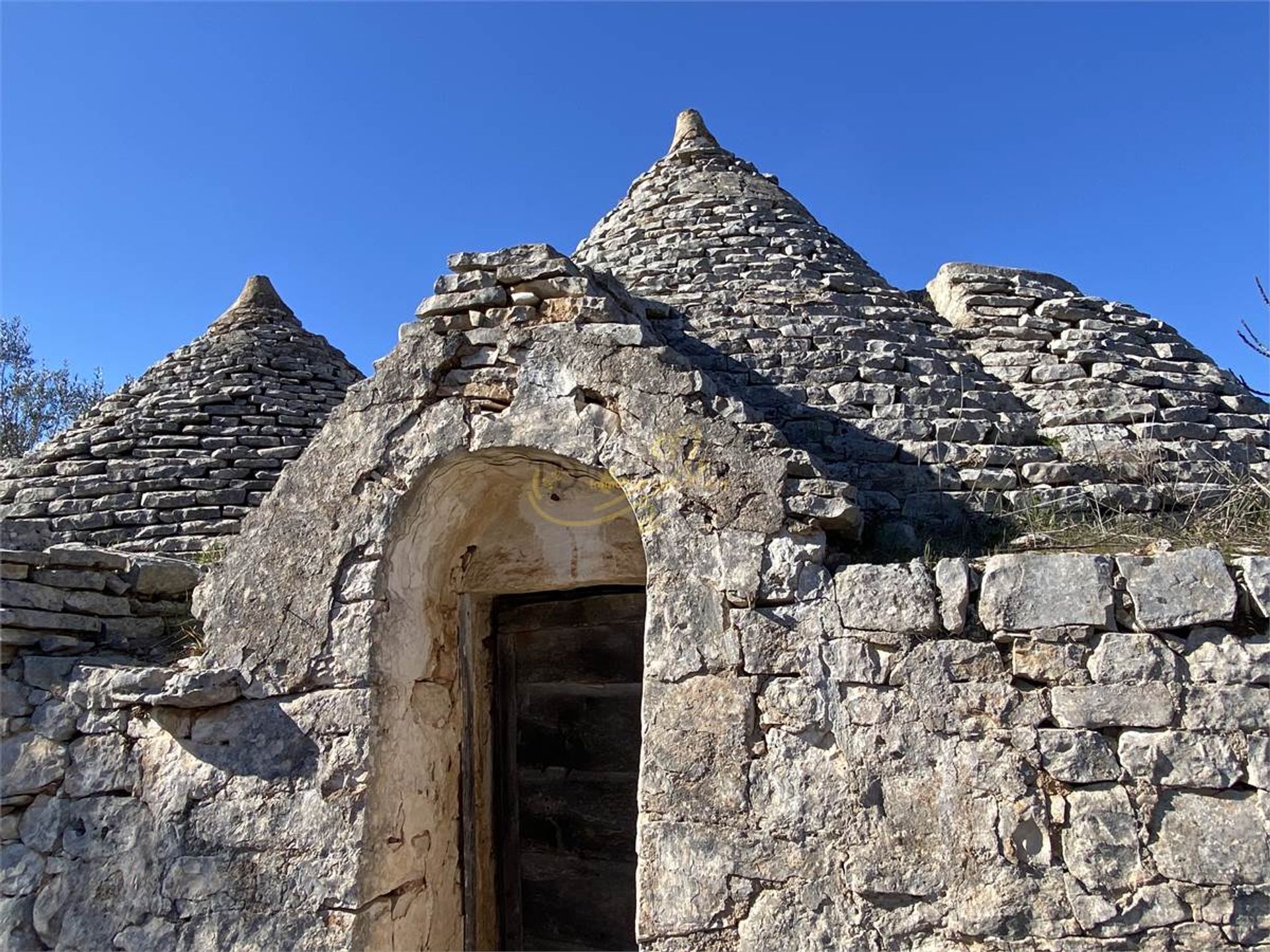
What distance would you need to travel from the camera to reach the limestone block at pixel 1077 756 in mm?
2824

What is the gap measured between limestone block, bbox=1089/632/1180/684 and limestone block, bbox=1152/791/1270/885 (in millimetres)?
352

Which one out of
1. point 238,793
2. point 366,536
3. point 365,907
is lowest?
point 365,907

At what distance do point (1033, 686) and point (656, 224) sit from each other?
14.1 ft

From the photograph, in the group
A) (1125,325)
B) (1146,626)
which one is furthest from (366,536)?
(1125,325)

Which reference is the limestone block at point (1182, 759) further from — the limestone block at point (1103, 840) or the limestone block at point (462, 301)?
the limestone block at point (462, 301)

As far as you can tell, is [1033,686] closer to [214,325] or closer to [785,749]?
[785,749]

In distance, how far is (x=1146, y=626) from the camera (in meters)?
2.88

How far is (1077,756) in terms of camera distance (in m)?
2.84

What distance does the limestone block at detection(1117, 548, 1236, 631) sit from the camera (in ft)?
9.39

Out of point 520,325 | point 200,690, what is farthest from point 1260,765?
point 200,690

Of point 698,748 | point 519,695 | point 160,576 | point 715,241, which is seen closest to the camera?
point 698,748

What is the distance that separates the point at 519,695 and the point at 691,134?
4.68 meters

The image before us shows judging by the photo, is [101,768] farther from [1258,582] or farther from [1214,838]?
[1258,582]

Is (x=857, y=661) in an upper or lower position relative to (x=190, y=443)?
lower
